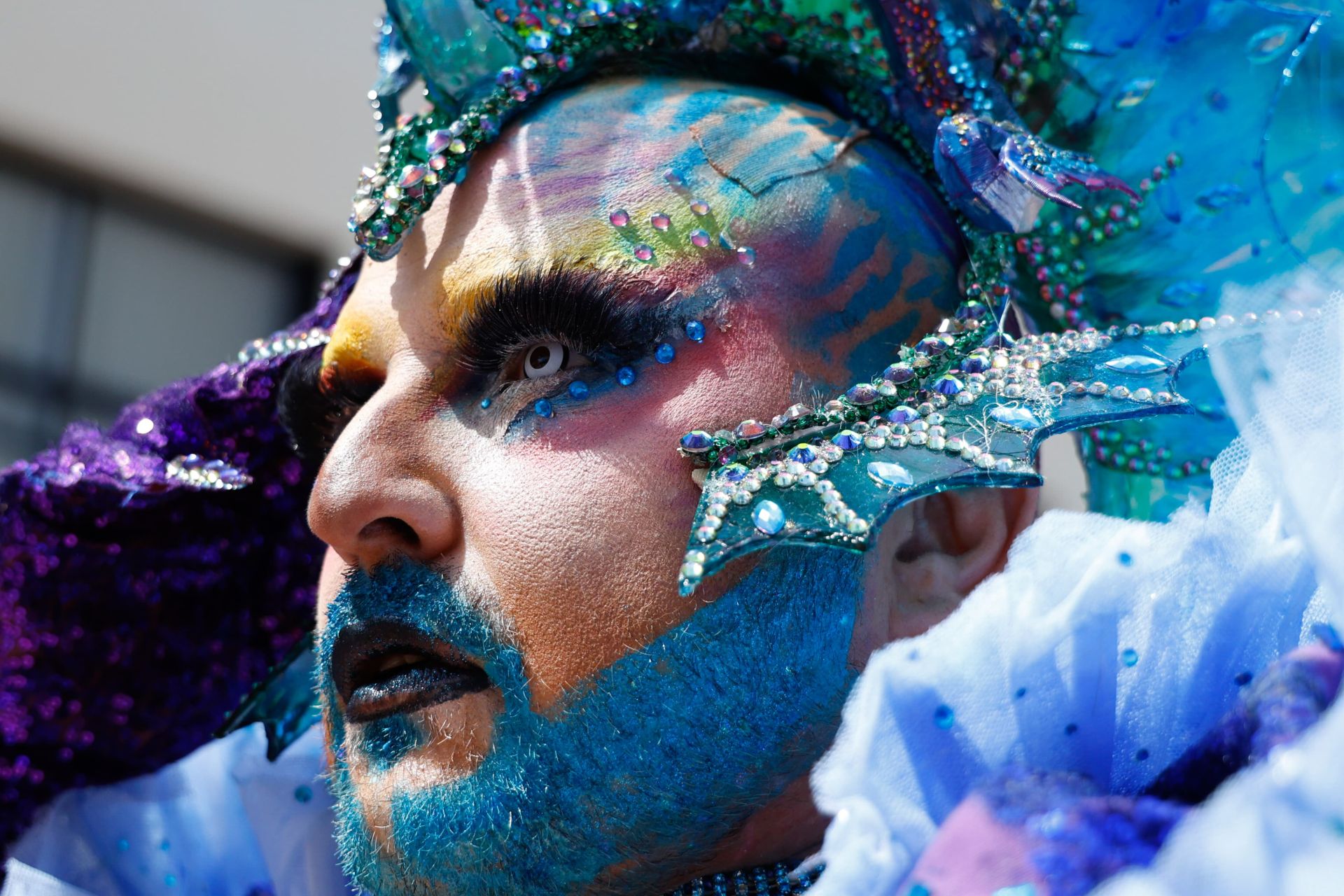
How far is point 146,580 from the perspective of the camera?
184cm

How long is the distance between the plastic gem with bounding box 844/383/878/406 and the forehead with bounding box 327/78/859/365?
17 cm

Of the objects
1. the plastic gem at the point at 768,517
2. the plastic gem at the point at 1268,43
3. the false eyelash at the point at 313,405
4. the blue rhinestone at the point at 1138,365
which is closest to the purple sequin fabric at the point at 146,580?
the false eyelash at the point at 313,405

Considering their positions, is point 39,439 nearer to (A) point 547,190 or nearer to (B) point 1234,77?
(A) point 547,190

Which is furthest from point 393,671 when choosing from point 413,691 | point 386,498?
point 386,498

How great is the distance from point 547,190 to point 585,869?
0.64m

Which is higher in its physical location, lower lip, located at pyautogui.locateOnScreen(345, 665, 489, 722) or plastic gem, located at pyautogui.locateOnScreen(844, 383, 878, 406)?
plastic gem, located at pyautogui.locateOnScreen(844, 383, 878, 406)

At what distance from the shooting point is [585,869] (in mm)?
1308

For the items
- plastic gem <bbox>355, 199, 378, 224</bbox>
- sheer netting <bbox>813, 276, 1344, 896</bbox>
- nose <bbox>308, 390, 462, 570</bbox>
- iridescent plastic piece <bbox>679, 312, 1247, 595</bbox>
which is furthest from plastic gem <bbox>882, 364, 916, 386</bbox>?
plastic gem <bbox>355, 199, 378, 224</bbox>

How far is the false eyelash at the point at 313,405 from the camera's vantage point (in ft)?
5.26

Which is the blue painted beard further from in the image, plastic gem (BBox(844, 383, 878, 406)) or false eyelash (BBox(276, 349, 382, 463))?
false eyelash (BBox(276, 349, 382, 463))

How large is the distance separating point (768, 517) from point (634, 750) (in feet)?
0.76

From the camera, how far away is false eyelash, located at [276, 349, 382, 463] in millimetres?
1603

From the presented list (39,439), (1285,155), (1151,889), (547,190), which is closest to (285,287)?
(39,439)

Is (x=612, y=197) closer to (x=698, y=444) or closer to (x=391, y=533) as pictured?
(x=698, y=444)
